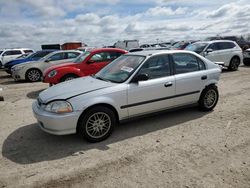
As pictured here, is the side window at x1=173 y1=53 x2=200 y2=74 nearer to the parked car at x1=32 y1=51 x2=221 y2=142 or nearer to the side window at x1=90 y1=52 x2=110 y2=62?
the parked car at x1=32 y1=51 x2=221 y2=142

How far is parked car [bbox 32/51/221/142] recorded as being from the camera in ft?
13.8


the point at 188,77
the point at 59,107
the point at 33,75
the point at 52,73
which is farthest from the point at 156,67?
the point at 33,75

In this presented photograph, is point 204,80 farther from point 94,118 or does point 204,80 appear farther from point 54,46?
point 54,46

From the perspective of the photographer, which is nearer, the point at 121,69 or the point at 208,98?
the point at 121,69

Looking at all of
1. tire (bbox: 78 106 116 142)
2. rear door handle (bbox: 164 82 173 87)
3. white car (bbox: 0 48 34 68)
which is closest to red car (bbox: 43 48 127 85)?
rear door handle (bbox: 164 82 173 87)

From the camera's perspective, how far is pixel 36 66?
12.1 m

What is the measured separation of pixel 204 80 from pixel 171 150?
235 centimetres

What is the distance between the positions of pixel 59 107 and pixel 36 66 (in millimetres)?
8748

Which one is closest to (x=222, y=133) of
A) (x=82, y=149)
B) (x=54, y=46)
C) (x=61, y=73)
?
(x=82, y=149)

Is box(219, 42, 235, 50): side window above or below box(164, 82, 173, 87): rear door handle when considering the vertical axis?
above

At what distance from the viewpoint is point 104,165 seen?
3.63 m

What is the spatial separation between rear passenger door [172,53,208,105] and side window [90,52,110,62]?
14.1 feet

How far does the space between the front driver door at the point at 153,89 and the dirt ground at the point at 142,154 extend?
0.47m

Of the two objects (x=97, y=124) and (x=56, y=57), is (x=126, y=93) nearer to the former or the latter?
(x=97, y=124)
